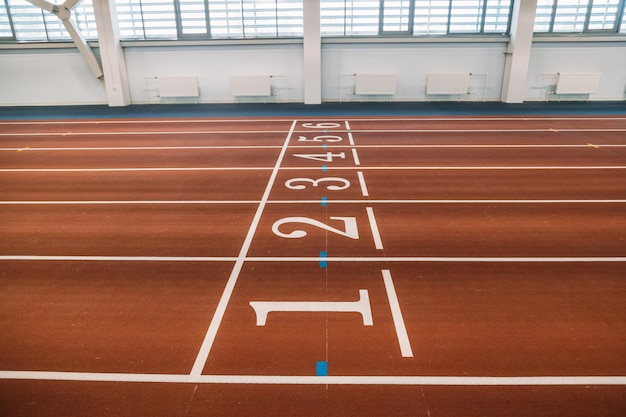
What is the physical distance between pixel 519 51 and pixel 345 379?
48.3 feet

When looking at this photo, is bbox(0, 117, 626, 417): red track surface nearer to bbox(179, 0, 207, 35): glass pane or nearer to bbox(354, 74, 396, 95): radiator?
bbox(354, 74, 396, 95): radiator

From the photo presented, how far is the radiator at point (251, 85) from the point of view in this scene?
49.6 ft

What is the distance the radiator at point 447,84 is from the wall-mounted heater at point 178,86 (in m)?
8.26

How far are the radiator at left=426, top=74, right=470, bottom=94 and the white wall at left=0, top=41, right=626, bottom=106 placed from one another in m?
0.29

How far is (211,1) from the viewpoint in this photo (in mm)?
15039

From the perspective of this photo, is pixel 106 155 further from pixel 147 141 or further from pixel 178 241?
pixel 178 241

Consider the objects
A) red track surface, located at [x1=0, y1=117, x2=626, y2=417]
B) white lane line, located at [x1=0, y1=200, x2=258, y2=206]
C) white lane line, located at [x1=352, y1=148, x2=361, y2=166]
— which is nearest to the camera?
red track surface, located at [x1=0, y1=117, x2=626, y2=417]

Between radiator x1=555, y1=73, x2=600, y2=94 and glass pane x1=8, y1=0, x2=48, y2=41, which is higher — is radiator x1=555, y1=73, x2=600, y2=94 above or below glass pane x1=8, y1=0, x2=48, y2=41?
below

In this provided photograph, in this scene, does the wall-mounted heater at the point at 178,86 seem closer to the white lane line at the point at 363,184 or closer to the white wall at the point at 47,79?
the white wall at the point at 47,79

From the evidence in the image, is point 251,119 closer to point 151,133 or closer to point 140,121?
point 151,133

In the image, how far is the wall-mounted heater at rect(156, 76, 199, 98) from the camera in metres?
15.3

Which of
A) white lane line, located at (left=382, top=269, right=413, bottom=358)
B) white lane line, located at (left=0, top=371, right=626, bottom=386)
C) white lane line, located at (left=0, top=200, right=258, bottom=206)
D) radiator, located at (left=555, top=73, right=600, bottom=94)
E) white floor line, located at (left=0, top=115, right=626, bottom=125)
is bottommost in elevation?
white lane line, located at (left=0, top=371, right=626, bottom=386)

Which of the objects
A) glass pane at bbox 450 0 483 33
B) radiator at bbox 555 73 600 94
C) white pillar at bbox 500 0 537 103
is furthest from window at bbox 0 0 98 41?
radiator at bbox 555 73 600 94

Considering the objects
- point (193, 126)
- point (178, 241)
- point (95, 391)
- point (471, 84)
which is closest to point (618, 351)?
point (95, 391)
